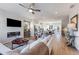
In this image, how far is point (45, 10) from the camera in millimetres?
2010

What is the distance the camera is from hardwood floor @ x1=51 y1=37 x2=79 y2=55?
1.99 meters

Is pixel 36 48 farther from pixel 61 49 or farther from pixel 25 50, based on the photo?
pixel 61 49

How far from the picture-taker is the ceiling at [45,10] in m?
1.94

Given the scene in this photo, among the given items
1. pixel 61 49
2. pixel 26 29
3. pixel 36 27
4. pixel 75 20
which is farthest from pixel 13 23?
pixel 75 20

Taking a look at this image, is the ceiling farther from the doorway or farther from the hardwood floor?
the hardwood floor

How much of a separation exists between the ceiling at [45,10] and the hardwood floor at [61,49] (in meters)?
0.48

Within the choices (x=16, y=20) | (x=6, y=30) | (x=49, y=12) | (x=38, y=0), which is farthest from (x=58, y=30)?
(x=6, y=30)

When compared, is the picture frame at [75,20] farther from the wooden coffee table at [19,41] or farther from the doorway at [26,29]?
the wooden coffee table at [19,41]

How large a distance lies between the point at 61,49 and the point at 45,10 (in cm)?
80

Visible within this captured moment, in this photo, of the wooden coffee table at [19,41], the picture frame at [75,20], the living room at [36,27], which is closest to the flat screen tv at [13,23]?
the living room at [36,27]

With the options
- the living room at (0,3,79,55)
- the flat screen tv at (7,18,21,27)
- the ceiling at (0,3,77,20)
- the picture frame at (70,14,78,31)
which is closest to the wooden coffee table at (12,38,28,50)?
the living room at (0,3,79,55)

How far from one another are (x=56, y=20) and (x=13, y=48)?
97 cm

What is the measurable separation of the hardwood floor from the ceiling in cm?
48
